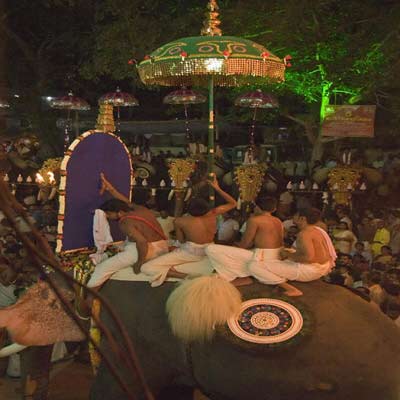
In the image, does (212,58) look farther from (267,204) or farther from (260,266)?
(260,266)

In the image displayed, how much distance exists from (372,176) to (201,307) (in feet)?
28.8

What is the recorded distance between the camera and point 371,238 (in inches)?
433

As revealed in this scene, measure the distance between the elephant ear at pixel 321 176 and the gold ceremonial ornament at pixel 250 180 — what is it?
1.50 meters

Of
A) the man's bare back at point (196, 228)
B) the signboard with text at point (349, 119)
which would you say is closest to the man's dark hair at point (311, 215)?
the man's bare back at point (196, 228)

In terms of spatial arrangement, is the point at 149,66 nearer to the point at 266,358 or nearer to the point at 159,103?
the point at 266,358

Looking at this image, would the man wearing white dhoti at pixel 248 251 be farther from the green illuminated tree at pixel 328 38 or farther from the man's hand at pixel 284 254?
the green illuminated tree at pixel 328 38

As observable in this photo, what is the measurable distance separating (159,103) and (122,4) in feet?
24.9

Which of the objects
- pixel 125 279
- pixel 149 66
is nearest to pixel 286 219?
pixel 149 66

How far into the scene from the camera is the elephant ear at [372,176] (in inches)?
516

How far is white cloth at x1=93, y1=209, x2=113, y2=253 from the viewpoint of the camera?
661 centimetres

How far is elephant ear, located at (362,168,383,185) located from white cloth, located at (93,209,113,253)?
25.0ft

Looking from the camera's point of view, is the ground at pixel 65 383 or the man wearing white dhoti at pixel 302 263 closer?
the man wearing white dhoti at pixel 302 263

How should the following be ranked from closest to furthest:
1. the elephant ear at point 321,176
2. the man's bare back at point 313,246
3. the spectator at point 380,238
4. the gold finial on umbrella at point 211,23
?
the man's bare back at point 313,246, the gold finial on umbrella at point 211,23, the spectator at point 380,238, the elephant ear at point 321,176

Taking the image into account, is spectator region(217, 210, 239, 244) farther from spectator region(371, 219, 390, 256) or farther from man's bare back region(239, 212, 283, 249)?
man's bare back region(239, 212, 283, 249)
